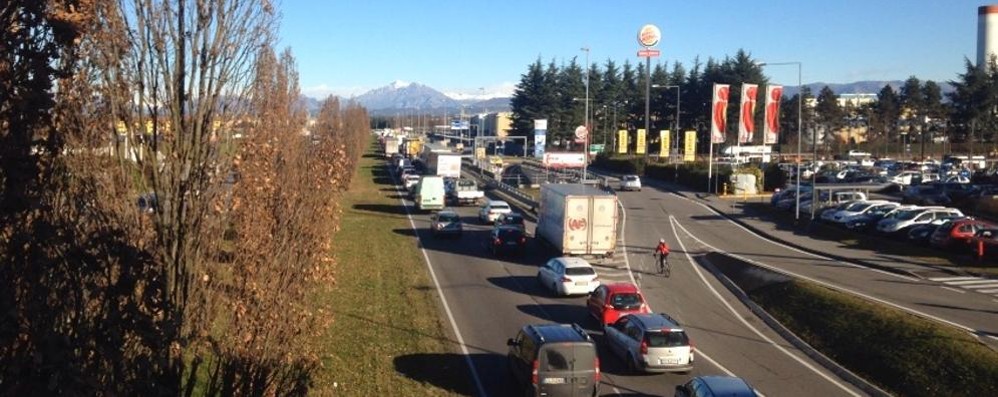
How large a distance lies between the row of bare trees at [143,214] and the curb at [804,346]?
1102cm

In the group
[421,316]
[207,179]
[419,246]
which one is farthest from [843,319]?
[419,246]

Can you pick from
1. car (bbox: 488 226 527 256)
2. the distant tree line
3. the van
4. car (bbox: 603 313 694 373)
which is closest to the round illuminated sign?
the distant tree line

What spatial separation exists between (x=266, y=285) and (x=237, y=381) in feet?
5.72

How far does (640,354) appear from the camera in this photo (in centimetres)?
1847

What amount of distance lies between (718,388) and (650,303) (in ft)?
41.6

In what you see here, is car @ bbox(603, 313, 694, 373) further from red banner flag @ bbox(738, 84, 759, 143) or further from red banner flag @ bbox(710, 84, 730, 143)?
red banner flag @ bbox(710, 84, 730, 143)

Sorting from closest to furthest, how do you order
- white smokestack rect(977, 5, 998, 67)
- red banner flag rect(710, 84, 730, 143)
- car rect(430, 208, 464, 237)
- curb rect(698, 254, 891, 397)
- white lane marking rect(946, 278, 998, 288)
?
curb rect(698, 254, 891, 397) → white lane marking rect(946, 278, 998, 288) → car rect(430, 208, 464, 237) → red banner flag rect(710, 84, 730, 143) → white smokestack rect(977, 5, 998, 67)

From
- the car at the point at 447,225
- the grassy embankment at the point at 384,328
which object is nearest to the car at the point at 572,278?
the grassy embankment at the point at 384,328

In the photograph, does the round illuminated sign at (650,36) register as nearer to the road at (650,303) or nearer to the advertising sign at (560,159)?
the advertising sign at (560,159)

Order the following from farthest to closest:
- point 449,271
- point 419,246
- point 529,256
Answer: point 419,246 → point 529,256 → point 449,271

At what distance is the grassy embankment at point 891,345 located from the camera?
59.4ft

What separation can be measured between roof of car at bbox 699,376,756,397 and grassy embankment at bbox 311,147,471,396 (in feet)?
17.2

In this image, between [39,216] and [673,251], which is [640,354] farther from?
[673,251]

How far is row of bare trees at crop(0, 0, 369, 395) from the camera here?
5129mm
